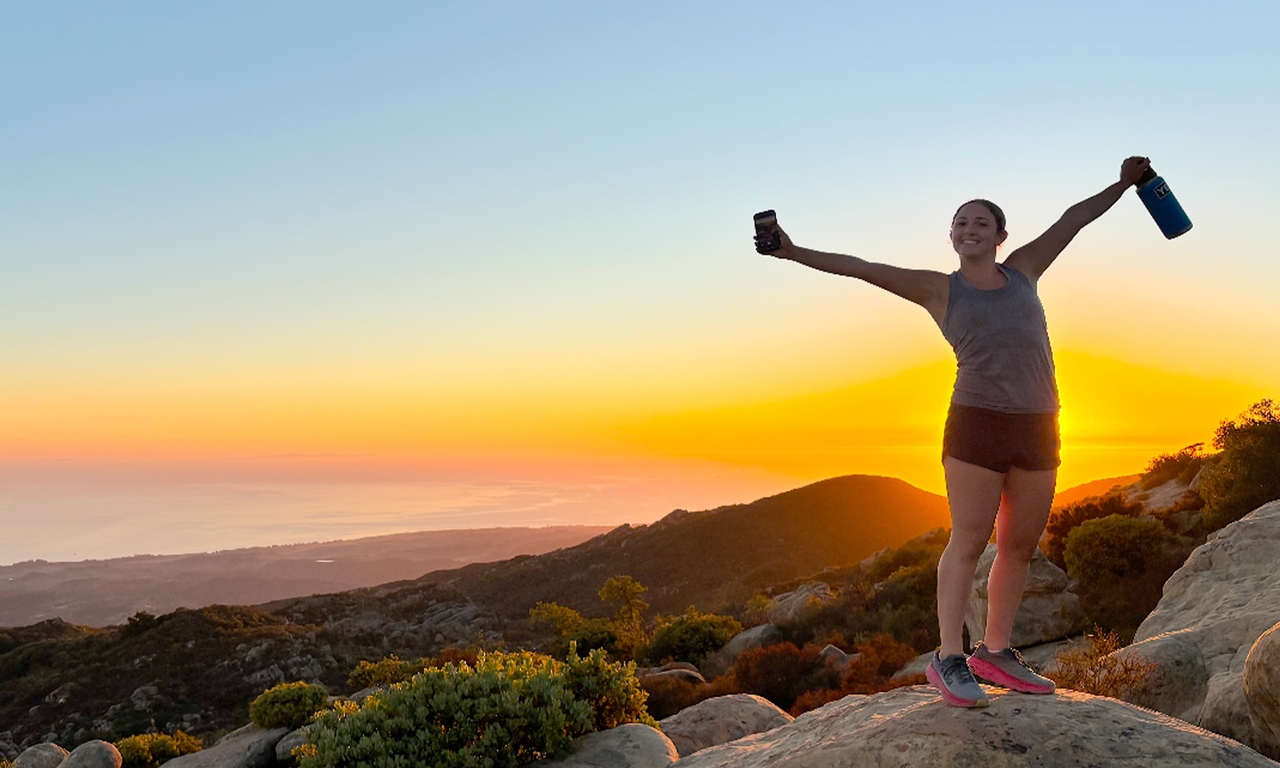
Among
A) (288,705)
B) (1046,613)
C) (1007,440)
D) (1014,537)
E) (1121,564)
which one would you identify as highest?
(1007,440)

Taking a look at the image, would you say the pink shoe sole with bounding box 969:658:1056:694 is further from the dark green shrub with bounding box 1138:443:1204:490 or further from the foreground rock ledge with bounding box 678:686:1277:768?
the dark green shrub with bounding box 1138:443:1204:490

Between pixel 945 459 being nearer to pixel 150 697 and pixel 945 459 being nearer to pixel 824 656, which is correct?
pixel 824 656

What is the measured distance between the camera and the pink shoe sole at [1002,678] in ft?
15.2

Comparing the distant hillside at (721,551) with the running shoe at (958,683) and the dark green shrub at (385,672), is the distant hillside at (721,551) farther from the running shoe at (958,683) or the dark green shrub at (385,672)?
the running shoe at (958,683)

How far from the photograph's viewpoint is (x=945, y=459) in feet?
14.8

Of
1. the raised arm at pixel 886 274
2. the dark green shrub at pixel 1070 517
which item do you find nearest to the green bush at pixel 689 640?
the dark green shrub at pixel 1070 517

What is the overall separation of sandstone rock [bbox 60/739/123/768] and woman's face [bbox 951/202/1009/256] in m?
21.0

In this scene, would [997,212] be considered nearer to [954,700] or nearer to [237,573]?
[954,700]

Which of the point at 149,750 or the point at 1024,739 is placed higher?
the point at 1024,739

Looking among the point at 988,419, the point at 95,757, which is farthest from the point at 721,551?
the point at 988,419

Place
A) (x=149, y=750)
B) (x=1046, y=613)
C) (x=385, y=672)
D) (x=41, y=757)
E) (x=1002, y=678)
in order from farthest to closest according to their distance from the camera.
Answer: (x=385, y=672) → (x=41, y=757) → (x=149, y=750) → (x=1046, y=613) → (x=1002, y=678)

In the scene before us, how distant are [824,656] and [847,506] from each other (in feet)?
196

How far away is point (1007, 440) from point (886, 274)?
1.20 metres

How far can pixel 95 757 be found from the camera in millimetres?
17828
